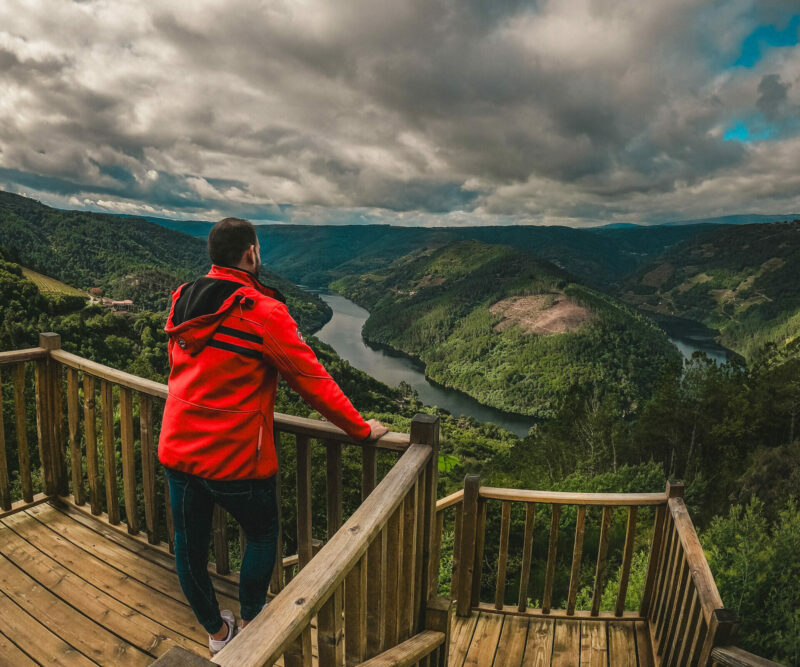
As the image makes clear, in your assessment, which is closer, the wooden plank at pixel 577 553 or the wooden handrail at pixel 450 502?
the wooden plank at pixel 577 553

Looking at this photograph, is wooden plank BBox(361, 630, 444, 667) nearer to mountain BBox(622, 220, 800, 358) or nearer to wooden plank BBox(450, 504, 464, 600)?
wooden plank BBox(450, 504, 464, 600)

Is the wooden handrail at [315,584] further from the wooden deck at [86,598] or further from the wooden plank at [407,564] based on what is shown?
the wooden deck at [86,598]

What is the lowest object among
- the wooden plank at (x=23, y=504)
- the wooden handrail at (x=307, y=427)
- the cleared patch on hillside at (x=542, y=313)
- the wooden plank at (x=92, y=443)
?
the cleared patch on hillside at (x=542, y=313)

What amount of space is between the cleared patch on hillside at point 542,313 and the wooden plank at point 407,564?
106 meters

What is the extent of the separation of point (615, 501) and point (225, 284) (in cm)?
283

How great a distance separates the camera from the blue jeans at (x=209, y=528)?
1.88 meters

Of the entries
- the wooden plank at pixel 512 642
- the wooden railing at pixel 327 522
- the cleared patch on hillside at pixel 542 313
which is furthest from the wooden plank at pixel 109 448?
the cleared patch on hillside at pixel 542 313

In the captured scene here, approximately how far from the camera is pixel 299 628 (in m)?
1.07

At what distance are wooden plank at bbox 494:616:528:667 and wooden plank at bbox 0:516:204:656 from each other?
204 cm

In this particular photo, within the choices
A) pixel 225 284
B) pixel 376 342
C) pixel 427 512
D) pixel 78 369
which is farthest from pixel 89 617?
pixel 376 342

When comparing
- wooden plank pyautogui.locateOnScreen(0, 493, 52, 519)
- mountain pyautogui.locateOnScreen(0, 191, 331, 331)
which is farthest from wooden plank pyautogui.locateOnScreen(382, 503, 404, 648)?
mountain pyautogui.locateOnScreen(0, 191, 331, 331)

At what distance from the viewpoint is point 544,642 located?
132 inches

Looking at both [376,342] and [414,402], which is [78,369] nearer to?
[414,402]

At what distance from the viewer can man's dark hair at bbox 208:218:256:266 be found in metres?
1.82
